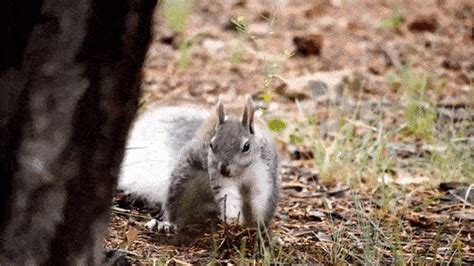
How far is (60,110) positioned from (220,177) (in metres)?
1.33

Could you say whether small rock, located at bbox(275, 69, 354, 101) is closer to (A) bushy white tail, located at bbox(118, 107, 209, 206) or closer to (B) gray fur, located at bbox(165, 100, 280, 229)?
(A) bushy white tail, located at bbox(118, 107, 209, 206)

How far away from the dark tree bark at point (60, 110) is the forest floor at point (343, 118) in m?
0.20

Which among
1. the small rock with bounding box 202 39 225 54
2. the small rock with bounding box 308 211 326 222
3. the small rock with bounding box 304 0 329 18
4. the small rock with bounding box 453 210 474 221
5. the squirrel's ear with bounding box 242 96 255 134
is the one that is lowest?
the small rock with bounding box 308 211 326 222

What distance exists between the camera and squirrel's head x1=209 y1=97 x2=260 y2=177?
3.18 metres

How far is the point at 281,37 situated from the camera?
6762mm

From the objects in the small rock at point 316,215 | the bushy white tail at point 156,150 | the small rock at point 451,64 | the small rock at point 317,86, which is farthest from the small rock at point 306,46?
the small rock at point 316,215

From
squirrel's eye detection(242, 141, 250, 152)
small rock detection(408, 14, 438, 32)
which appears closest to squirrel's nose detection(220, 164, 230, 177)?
squirrel's eye detection(242, 141, 250, 152)

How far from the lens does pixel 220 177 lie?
3209 millimetres

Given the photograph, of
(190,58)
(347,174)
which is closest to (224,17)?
(190,58)

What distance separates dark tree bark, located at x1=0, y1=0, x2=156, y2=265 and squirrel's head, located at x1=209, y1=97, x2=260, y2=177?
119 centimetres

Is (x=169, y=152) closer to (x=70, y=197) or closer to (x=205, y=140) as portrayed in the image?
(x=205, y=140)

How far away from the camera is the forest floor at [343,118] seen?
2992mm

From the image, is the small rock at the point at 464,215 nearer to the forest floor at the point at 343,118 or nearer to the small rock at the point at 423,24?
the forest floor at the point at 343,118

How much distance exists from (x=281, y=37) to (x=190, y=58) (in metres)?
0.97
